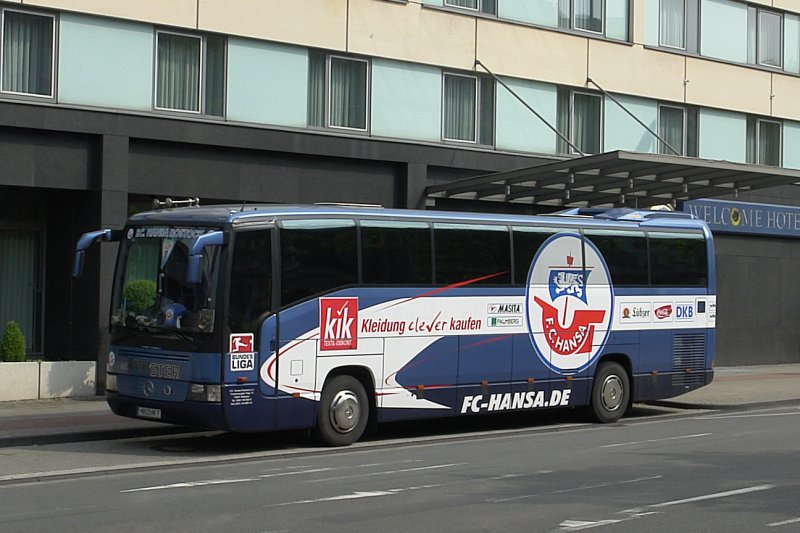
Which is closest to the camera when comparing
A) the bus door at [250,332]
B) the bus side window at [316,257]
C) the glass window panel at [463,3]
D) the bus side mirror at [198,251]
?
the bus side mirror at [198,251]

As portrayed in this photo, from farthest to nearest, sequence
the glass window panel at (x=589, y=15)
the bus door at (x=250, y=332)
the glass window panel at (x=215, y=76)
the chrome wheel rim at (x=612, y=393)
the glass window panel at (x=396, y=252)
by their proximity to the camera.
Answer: the glass window panel at (x=589, y=15), the glass window panel at (x=215, y=76), the chrome wheel rim at (x=612, y=393), the glass window panel at (x=396, y=252), the bus door at (x=250, y=332)

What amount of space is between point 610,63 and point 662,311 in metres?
10.3

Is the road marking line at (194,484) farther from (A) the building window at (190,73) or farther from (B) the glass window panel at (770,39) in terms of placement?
(B) the glass window panel at (770,39)

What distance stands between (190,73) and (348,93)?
3.49 meters

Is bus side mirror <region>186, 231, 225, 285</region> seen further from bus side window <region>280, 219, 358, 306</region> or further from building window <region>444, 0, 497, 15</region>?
building window <region>444, 0, 497, 15</region>

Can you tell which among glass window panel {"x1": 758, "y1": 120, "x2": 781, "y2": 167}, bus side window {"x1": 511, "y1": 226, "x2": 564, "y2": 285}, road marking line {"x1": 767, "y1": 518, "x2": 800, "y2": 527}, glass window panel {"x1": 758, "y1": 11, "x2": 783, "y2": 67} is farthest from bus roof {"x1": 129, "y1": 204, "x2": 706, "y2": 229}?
glass window panel {"x1": 758, "y1": 11, "x2": 783, "y2": 67}

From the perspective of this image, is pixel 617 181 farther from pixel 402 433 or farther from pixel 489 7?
pixel 402 433

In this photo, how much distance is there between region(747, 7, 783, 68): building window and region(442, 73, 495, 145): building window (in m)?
9.54

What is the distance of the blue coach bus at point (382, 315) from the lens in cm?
1509

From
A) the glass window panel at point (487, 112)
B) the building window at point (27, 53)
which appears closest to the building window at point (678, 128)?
the glass window panel at point (487, 112)

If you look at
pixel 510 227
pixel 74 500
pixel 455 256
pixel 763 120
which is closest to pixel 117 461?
pixel 74 500

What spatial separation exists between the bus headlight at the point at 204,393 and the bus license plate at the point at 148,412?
0.55m

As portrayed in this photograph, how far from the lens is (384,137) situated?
24891 mm

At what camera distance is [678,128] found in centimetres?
3089
